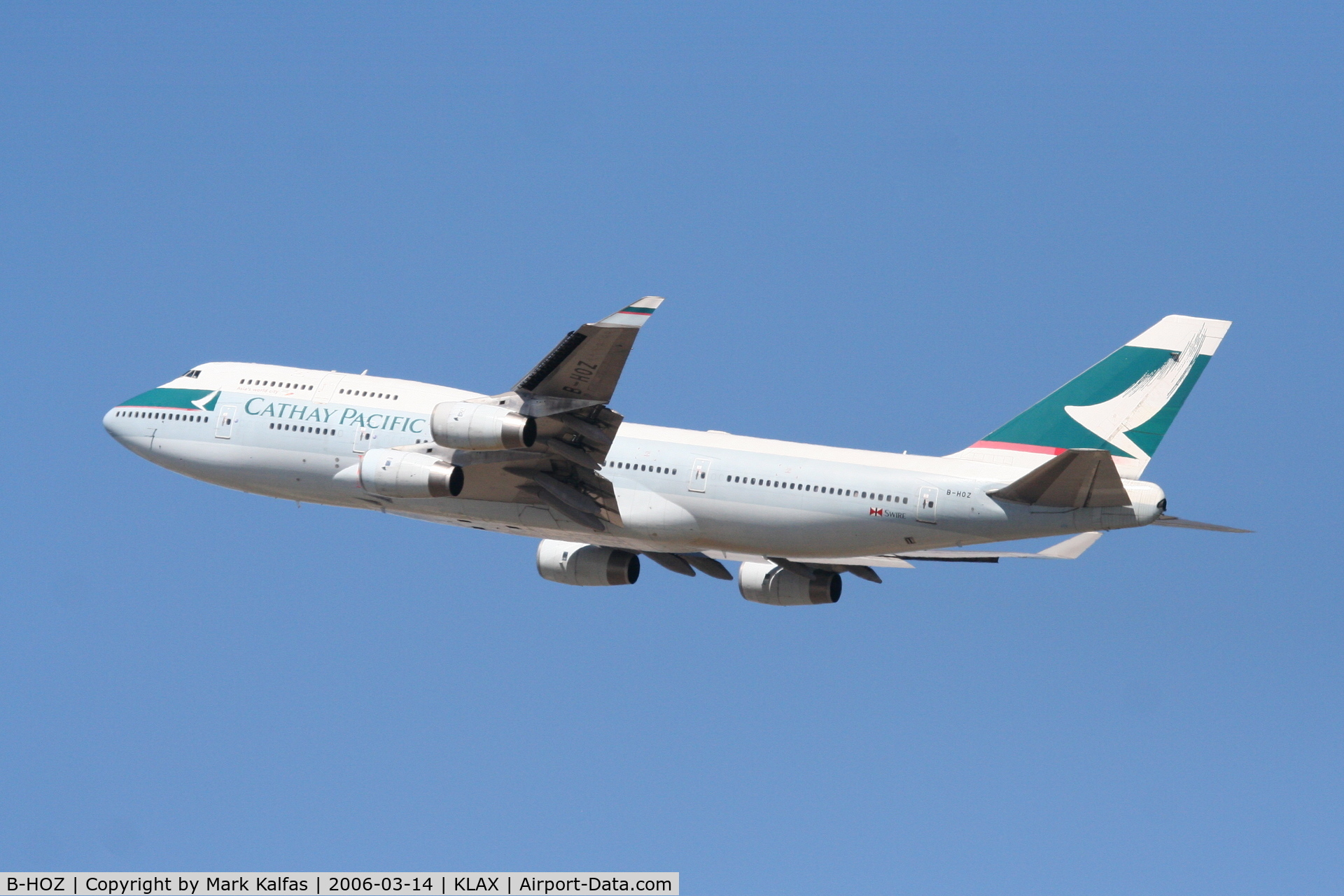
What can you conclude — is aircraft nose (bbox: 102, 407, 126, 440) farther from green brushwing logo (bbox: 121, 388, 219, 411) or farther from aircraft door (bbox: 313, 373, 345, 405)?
aircraft door (bbox: 313, 373, 345, 405)

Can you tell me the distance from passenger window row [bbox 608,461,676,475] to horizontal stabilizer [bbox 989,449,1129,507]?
26.1ft

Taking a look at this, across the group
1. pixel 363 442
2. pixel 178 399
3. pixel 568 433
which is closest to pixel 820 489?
pixel 568 433

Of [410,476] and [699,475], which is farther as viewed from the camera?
[699,475]

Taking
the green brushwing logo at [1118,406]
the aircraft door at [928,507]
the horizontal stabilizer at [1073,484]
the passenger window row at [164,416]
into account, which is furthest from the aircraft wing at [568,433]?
the green brushwing logo at [1118,406]

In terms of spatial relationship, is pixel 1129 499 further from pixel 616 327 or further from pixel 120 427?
pixel 120 427

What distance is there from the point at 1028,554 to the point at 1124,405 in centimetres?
462

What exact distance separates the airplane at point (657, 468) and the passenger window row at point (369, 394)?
0.05 m

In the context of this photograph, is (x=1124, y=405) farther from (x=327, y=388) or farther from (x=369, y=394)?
(x=327, y=388)

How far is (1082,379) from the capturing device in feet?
126

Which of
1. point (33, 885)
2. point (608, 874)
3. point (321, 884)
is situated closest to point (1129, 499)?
point (608, 874)

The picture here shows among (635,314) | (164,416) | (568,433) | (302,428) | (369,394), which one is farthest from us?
(164,416)

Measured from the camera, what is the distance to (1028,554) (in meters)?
40.3

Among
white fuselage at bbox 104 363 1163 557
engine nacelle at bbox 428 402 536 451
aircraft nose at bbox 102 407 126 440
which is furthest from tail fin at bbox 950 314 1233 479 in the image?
aircraft nose at bbox 102 407 126 440

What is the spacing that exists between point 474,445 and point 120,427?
13345 millimetres
